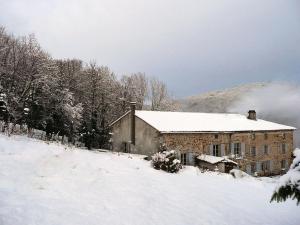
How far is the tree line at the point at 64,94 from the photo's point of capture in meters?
28.8

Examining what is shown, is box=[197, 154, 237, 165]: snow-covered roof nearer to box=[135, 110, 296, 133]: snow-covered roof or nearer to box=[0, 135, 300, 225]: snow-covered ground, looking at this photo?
box=[135, 110, 296, 133]: snow-covered roof

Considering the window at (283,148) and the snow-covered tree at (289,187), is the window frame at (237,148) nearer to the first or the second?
the window at (283,148)

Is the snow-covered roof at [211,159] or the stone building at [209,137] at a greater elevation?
the stone building at [209,137]

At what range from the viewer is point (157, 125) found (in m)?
31.6

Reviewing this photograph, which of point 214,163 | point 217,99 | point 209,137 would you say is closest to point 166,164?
point 214,163

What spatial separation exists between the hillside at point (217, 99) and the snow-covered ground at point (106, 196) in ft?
264

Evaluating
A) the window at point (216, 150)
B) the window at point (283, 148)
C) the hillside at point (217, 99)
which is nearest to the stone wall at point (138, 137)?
the window at point (216, 150)

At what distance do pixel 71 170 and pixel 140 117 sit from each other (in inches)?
807

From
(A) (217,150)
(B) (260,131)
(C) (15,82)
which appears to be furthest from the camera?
(B) (260,131)

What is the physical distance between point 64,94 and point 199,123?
14.2 meters

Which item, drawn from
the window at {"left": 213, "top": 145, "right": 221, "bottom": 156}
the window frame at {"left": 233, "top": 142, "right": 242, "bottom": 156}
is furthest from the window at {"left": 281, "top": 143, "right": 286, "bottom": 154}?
the window at {"left": 213, "top": 145, "right": 221, "bottom": 156}

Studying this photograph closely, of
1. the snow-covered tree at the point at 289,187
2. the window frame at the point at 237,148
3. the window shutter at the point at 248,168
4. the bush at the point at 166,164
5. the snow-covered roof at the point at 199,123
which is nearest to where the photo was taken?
the snow-covered tree at the point at 289,187

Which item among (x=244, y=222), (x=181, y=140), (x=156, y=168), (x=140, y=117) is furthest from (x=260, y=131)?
(x=244, y=222)

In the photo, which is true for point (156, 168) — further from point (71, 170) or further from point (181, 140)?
point (181, 140)
